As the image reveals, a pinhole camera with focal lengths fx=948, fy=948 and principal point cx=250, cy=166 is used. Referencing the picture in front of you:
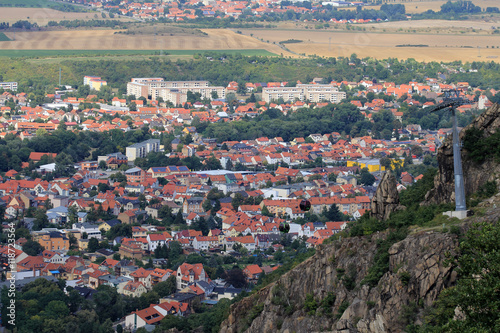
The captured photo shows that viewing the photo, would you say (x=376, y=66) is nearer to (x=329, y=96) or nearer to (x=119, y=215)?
(x=329, y=96)

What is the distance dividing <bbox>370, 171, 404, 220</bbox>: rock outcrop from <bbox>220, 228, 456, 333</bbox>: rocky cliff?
1.89 ft

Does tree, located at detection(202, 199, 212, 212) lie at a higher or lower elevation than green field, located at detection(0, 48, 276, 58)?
lower

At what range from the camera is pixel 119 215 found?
35.8 meters

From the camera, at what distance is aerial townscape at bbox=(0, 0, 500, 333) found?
13586 mm

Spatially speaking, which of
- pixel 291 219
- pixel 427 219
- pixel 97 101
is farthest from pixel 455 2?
pixel 427 219

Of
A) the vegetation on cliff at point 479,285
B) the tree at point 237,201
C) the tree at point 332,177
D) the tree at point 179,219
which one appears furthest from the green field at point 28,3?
the vegetation on cliff at point 479,285

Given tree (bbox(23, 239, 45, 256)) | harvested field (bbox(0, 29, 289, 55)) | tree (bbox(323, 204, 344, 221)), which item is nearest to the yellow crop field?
harvested field (bbox(0, 29, 289, 55))

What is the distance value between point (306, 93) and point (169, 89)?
10.3 metres

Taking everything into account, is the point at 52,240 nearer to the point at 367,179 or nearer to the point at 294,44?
the point at 367,179

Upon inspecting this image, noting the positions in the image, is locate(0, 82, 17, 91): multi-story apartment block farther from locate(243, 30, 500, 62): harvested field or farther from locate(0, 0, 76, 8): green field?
locate(243, 30, 500, 62): harvested field

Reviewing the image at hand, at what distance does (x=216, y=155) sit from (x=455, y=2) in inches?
2871

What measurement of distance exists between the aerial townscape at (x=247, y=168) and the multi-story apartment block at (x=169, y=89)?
161 mm

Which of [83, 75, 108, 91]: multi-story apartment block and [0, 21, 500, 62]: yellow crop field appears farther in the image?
[0, 21, 500, 62]: yellow crop field

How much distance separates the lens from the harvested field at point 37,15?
8662cm
